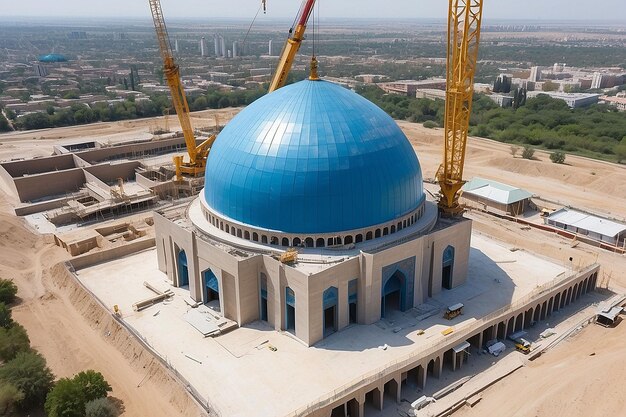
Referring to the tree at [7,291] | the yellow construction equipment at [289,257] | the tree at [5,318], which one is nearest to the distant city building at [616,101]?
the yellow construction equipment at [289,257]

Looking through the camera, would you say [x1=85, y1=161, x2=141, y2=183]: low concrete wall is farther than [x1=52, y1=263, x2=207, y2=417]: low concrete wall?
Yes

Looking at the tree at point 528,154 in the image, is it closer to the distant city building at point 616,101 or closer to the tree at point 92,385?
the distant city building at point 616,101

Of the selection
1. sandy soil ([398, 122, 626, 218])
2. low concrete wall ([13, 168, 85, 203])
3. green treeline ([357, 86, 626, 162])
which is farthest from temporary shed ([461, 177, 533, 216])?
low concrete wall ([13, 168, 85, 203])

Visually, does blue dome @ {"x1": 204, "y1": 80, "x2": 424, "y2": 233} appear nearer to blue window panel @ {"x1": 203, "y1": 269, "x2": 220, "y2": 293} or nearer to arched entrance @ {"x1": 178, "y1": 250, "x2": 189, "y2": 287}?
blue window panel @ {"x1": 203, "y1": 269, "x2": 220, "y2": 293}

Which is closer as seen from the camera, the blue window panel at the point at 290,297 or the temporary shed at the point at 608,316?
the blue window panel at the point at 290,297

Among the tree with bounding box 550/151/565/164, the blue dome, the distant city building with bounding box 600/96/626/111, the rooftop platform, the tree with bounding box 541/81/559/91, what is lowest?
the rooftop platform

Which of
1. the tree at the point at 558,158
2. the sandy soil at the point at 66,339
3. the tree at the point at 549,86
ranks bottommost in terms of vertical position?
the sandy soil at the point at 66,339

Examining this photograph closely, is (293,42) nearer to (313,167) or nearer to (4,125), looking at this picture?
(313,167)
